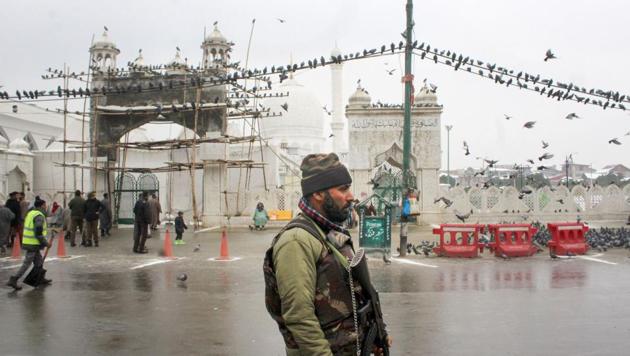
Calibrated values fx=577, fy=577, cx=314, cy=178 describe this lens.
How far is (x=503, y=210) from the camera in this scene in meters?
26.9

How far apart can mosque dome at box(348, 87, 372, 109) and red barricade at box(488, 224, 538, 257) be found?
13060 mm

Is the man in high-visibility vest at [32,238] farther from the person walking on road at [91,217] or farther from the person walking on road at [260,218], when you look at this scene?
the person walking on road at [260,218]

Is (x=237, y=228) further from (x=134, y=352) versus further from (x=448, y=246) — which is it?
(x=134, y=352)

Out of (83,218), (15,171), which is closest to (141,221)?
(83,218)

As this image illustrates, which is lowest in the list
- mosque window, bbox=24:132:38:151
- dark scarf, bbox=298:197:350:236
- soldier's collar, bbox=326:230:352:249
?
soldier's collar, bbox=326:230:352:249

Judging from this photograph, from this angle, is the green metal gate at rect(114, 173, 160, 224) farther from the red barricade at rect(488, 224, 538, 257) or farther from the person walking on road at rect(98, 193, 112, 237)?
the red barricade at rect(488, 224, 538, 257)

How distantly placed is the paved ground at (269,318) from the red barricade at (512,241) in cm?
50

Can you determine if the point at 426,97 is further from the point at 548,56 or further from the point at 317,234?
the point at 317,234

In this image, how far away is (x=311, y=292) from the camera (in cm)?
292

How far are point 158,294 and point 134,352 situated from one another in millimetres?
3526

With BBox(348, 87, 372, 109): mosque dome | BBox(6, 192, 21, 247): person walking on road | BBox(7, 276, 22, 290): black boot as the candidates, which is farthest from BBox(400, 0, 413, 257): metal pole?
BBox(348, 87, 372, 109): mosque dome

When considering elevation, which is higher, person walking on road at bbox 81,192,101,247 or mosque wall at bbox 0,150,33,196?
mosque wall at bbox 0,150,33,196

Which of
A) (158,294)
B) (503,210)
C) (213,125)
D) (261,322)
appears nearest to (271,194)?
(213,125)

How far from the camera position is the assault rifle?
3.08 m
